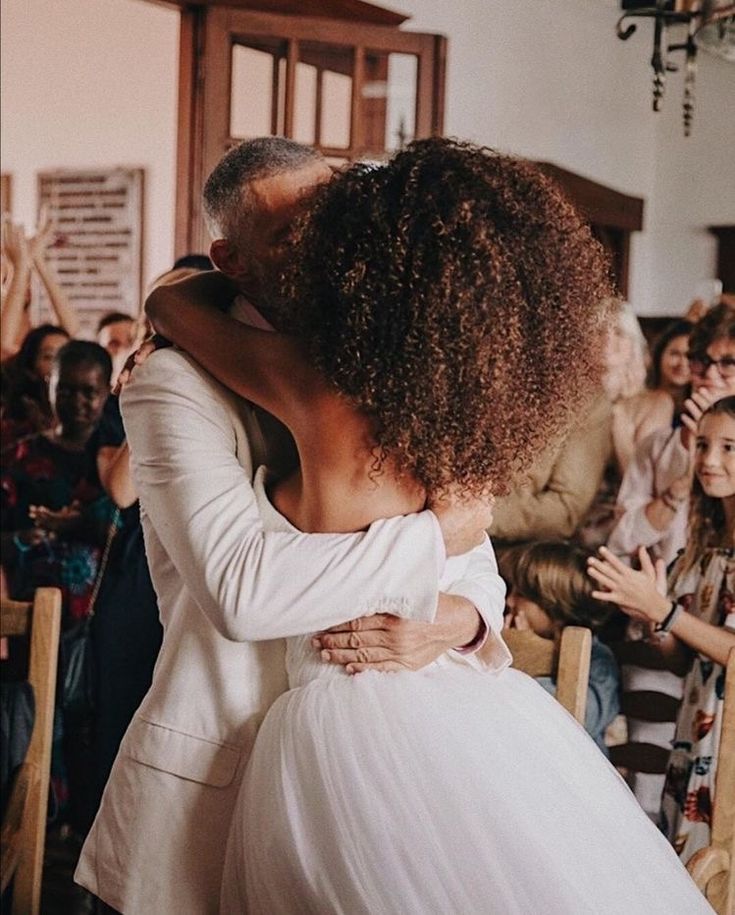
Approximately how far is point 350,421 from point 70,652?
190cm

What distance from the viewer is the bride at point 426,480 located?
107 centimetres

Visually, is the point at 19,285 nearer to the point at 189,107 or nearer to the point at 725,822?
the point at 189,107

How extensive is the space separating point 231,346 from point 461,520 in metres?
0.27

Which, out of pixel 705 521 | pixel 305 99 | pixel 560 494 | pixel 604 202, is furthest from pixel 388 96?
pixel 604 202

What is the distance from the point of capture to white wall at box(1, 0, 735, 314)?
18.9 feet

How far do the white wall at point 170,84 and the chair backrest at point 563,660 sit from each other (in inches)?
160

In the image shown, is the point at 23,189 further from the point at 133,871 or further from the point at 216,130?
the point at 133,871

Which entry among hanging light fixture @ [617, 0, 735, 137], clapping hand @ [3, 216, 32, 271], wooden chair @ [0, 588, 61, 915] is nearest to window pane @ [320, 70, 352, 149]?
hanging light fixture @ [617, 0, 735, 137]

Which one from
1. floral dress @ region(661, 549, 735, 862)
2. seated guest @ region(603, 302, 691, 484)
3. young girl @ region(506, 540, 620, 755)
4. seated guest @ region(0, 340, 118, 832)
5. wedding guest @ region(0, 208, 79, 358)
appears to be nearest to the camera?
floral dress @ region(661, 549, 735, 862)

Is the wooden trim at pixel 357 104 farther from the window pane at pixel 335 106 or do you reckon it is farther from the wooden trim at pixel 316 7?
the wooden trim at pixel 316 7

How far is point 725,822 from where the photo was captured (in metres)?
1.53

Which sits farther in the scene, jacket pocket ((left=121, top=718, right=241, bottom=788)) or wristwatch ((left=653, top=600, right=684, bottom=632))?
wristwatch ((left=653, top=600, right=684, bottom=632))

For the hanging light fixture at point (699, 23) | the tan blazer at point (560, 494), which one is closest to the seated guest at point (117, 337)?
the tan blazer at point (560, 494)

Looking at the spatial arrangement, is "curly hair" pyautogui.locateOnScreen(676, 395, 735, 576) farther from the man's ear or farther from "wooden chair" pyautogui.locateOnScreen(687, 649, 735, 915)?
the man's ear
